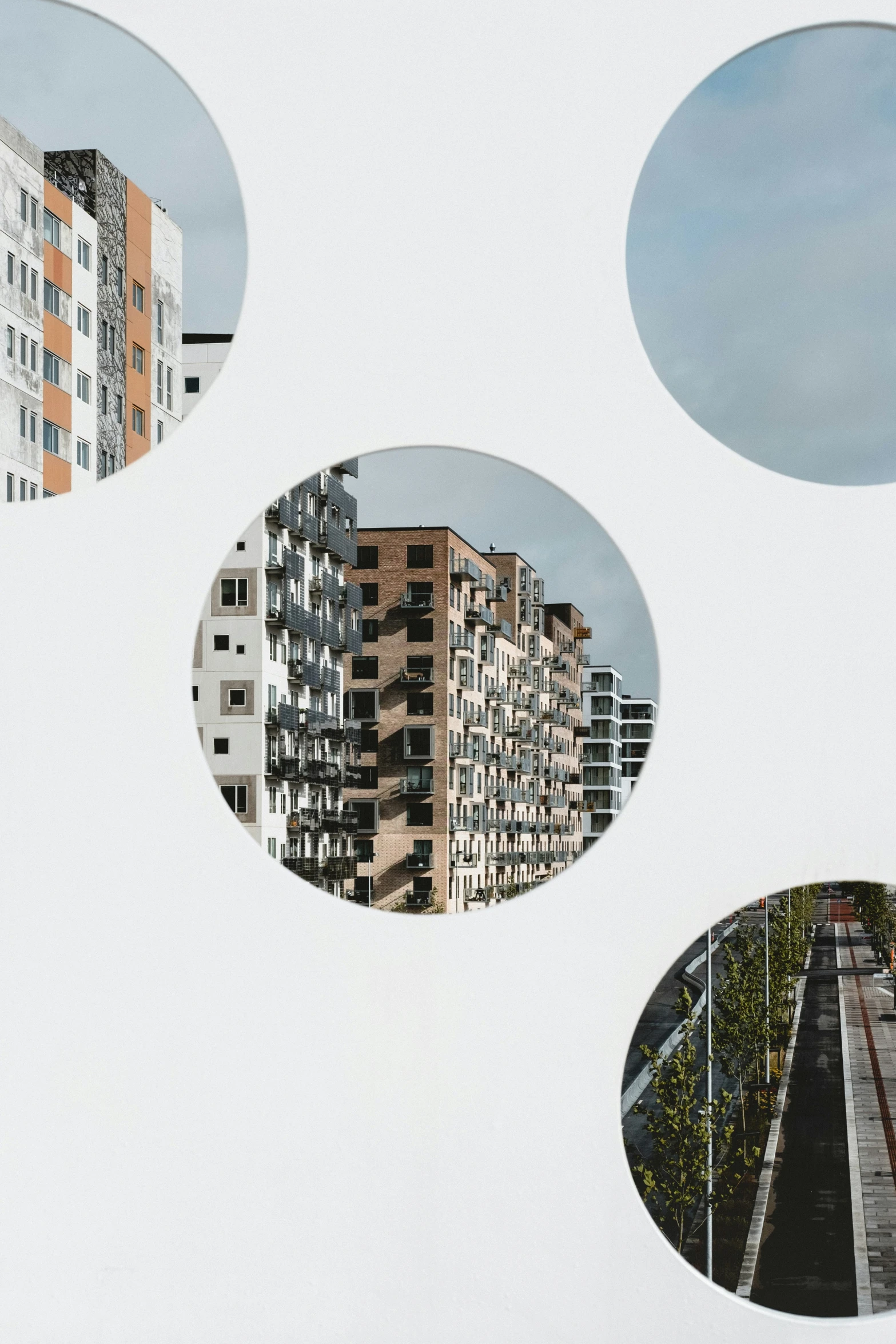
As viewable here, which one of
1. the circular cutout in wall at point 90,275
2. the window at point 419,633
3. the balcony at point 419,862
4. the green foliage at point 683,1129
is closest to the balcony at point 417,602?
the window at point 419,633

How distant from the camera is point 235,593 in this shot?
43.8 meters

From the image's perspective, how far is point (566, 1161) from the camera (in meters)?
4.22

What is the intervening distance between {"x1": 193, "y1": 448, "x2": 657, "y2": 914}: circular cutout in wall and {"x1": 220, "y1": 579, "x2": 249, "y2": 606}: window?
71 millimetres

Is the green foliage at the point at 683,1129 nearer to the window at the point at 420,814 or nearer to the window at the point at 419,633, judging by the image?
the window at the point at 420,814

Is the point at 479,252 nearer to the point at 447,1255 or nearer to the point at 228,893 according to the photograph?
the point at 228,893

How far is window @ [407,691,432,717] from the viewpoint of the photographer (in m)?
51.1

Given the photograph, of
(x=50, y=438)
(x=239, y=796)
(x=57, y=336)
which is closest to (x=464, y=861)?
(x=239, y=796)

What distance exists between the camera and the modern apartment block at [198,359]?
40656 millimetres

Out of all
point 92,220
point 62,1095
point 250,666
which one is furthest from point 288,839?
point 62,1095

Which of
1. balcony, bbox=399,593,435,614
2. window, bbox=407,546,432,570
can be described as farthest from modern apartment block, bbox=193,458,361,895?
window, bbox=407,546,432,570

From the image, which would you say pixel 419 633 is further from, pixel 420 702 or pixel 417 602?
pixel 420 702

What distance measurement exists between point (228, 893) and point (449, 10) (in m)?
3.02

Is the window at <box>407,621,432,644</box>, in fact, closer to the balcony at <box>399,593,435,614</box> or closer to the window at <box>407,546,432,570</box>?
the balcony at <box>399,593,435,614</box>

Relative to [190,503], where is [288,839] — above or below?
below
